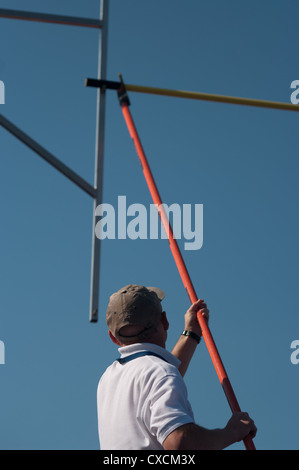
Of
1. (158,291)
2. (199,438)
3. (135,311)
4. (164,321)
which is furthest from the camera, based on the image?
(158,291)

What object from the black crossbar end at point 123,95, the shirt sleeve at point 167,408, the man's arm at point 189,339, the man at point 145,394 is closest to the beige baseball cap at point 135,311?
the man at point 145,394

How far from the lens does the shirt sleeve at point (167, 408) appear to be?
13.8ft

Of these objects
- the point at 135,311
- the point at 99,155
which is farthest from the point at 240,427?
the point at 99,155

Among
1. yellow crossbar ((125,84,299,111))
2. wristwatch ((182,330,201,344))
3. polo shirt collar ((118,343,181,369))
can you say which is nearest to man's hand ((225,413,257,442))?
polo shirt collar ((118,343,181,369))

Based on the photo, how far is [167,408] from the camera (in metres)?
4.26

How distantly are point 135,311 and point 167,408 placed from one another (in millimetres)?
867

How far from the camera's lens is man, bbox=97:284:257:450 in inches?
167

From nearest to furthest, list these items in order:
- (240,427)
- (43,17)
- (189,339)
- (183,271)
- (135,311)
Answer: (240,427)
(135,311)
(189,339)
(183,271)
(43,17)

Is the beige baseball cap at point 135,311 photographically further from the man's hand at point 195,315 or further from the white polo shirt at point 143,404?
the man's hand at point 195,315

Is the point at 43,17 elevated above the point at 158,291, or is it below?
above

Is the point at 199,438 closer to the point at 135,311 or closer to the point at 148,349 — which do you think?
the point at 148,349

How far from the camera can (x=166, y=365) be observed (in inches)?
179
